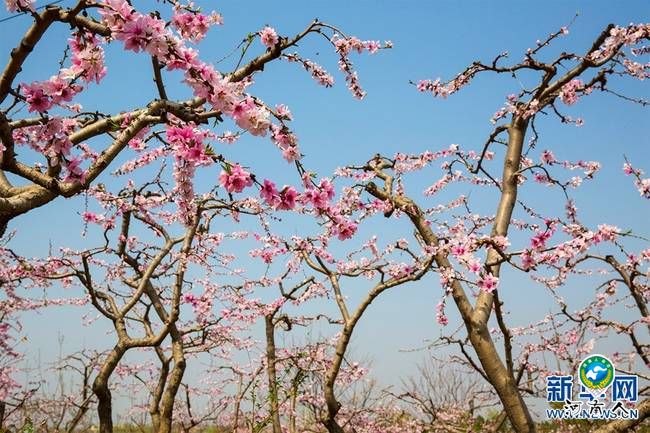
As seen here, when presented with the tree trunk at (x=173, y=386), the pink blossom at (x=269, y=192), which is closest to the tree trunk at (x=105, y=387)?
the tree trunk at (x=173, y=386)

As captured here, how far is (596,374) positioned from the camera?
6875 millimetres

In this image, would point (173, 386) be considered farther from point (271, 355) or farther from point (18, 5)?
point (18, 5)

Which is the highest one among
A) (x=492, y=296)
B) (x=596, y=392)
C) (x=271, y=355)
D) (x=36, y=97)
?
(x=36, y=97)

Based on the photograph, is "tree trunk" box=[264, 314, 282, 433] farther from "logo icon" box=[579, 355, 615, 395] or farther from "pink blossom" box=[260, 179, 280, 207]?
"pink blossom" box=[260, 179, 280, 207]

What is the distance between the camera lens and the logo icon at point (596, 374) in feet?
22.0

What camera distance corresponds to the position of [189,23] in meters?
3.57

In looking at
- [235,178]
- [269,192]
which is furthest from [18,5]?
[269,192]

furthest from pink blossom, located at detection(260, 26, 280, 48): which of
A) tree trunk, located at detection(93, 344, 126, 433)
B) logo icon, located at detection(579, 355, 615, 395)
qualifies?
logo icon, located at detection(579, 355, 615, 395)

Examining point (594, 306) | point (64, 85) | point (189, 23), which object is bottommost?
point (594, 306)

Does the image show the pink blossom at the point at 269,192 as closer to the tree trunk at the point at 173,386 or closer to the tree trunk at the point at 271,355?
the tree trunk at the point at 173,386

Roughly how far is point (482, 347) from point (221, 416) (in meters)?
9.69

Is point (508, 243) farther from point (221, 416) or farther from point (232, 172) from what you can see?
point (221, 416)

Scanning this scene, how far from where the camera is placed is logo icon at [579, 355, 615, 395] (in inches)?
264

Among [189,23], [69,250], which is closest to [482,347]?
[189,23]
